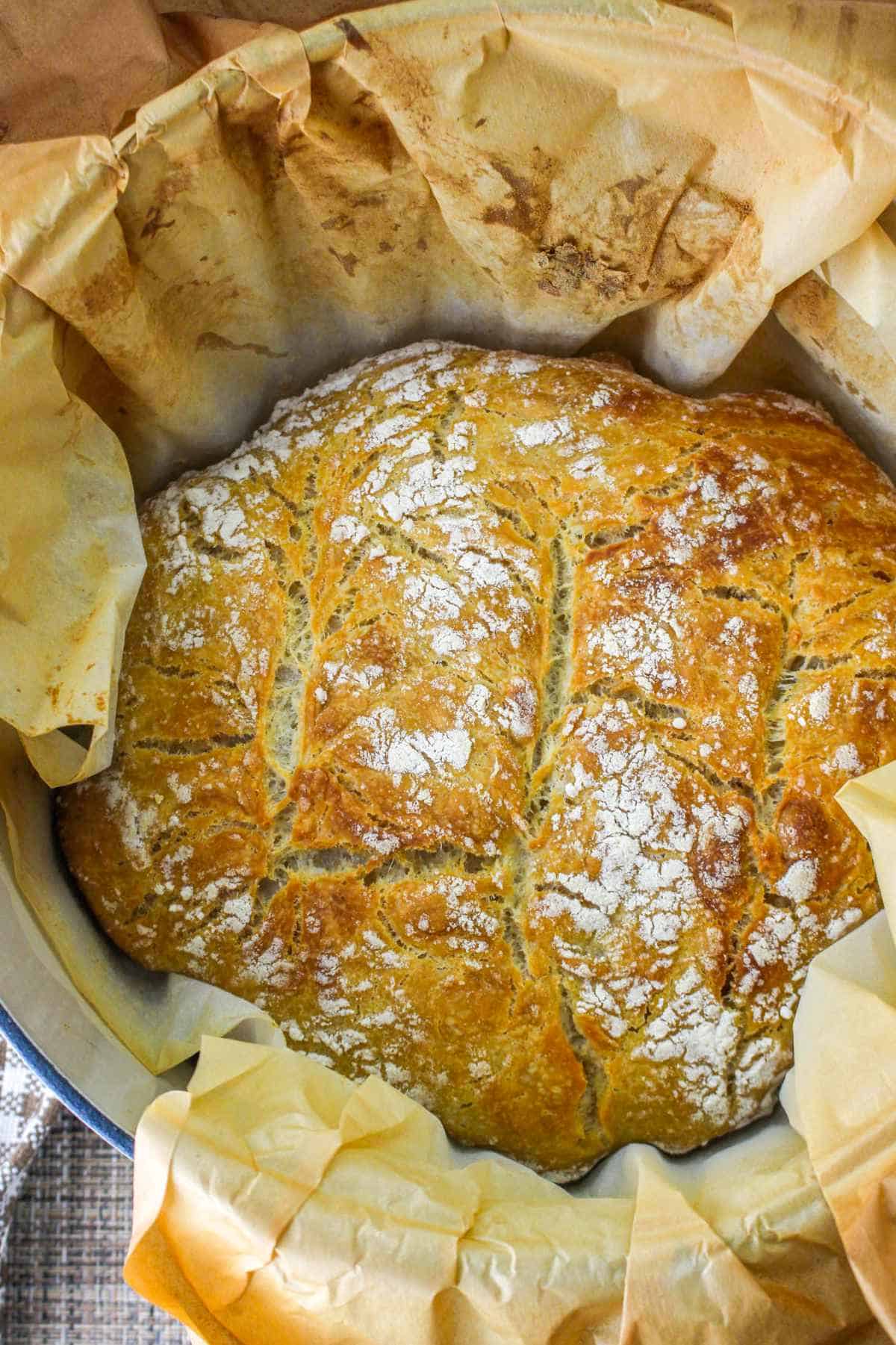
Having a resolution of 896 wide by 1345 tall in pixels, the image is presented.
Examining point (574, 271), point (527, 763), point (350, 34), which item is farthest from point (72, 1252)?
point (350, 34)

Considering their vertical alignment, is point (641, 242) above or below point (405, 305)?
above

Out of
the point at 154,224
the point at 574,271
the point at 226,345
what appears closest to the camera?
the point at 154,224

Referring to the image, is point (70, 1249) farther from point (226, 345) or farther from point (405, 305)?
point (405, 305)

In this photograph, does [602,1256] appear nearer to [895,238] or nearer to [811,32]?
[895,238]

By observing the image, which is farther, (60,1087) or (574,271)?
(574,271)

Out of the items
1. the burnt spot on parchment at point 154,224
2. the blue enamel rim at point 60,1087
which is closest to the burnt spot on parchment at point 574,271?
the burnt spot on parchment at point 154,224

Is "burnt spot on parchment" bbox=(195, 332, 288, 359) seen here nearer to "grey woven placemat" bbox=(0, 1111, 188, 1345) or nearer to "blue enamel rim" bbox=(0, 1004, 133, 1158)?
"blue enamel rim" bbox=(0, 1004, 133, 1158)

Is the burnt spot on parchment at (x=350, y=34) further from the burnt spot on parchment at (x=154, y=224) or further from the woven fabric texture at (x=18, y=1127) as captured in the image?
the woven fabric texture at (x=18, y=1127)

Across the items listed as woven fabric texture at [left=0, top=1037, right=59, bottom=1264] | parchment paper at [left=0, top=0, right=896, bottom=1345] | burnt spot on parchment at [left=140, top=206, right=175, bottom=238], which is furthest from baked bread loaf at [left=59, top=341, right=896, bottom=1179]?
woven fabric texture at [left=0, top=1037, right=59, bottom=1264]

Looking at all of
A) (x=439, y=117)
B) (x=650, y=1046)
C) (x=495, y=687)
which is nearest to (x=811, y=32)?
(x=439, y=117)
